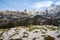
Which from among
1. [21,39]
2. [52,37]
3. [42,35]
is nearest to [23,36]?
[21,39]

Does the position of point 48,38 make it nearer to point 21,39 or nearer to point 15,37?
point 21,39

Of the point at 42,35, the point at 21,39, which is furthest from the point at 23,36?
the point at 42,35

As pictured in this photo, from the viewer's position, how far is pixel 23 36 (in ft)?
62.2

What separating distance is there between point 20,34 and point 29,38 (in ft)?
7.94

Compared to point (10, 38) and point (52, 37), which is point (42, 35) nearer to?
point (52, 37)

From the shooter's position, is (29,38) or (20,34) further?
(20,34)

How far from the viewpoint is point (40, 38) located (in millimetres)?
17531

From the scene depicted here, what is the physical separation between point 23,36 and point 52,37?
4028 mm

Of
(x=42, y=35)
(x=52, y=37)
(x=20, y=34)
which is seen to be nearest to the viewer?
(x=52, y=37)

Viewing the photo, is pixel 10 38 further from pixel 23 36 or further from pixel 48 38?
pixel 48 38

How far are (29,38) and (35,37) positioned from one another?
0.77 meters

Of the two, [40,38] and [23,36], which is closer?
[40,38]

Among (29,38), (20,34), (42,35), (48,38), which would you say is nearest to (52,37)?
(48,38)

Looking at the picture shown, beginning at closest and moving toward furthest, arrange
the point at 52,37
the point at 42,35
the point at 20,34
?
the point at 52,37, the point at 42,35, the point at 20,34
